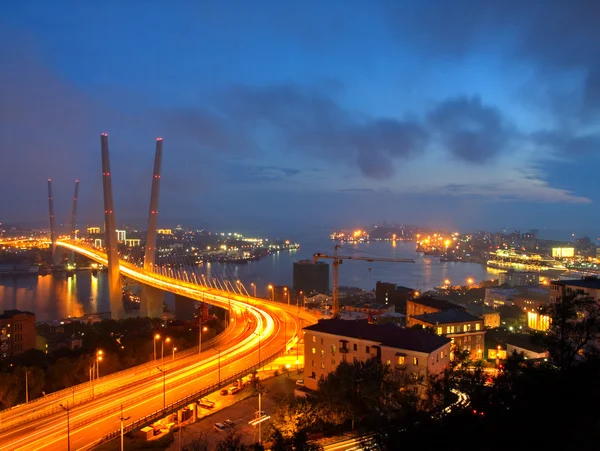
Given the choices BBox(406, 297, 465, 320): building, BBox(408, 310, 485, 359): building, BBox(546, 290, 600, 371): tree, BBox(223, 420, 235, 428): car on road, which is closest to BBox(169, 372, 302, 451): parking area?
BBox(223, 420, 235, 428): car on road

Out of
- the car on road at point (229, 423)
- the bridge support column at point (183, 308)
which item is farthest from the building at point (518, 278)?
the car on road at point (229, 423)

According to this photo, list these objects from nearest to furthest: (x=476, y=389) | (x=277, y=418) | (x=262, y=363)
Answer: (x=476, y=389), (x=277, y=418), (x=262, y=363)

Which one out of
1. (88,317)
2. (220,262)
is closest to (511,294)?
(88,317)

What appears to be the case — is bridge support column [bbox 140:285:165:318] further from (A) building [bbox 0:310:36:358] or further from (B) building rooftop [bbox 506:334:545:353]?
(B) building rooftop [bbox 506:334:545:353]

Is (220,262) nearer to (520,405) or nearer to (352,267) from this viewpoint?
(352,267)

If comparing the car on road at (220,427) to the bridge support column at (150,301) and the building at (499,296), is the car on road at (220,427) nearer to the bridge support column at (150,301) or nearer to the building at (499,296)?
the bridge support column at (150,301)

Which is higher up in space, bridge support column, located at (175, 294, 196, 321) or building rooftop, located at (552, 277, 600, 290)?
building rooftop, located at (552, 277, 600, 290)
